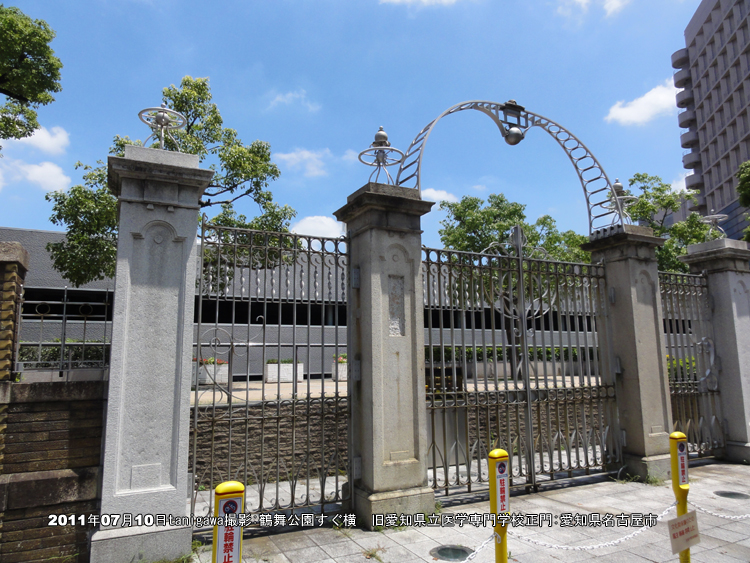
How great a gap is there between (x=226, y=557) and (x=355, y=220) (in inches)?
170

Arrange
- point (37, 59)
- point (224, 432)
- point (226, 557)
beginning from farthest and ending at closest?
1. point (37, 59)
2. point (224, 432)
3. point (226, 557)

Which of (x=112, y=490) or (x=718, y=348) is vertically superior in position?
(x=718, y=348)

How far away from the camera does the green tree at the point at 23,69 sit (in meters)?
11.7

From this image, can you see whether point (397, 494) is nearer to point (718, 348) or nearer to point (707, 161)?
point (718, 348)

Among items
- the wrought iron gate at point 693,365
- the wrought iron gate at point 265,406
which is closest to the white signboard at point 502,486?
the wrought iron gate at point 265,406

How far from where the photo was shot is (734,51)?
44.2 metres

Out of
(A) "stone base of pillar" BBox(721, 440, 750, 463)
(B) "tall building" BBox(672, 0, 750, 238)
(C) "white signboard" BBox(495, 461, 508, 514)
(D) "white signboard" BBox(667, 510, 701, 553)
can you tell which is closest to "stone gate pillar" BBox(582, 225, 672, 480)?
(A) "stone base of pillar" BBox(721, 440, 750, 463)

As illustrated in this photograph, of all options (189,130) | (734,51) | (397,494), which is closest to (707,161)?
(734,51)

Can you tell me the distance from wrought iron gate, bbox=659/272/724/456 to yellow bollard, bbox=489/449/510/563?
6746mm

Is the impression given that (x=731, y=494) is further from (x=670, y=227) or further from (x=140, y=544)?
(x=670, y=227)

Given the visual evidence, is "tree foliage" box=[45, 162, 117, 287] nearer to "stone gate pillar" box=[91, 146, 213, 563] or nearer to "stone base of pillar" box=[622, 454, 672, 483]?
"stone gate pillar" box=[91, 146, 213, 563]

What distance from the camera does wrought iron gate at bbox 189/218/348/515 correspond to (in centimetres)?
519

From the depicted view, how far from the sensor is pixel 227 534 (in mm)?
2736

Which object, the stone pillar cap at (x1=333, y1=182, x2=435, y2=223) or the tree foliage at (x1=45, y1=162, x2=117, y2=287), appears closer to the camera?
the stone pillar cap at (x1=333, y1=182, x2=435, y2=223)
